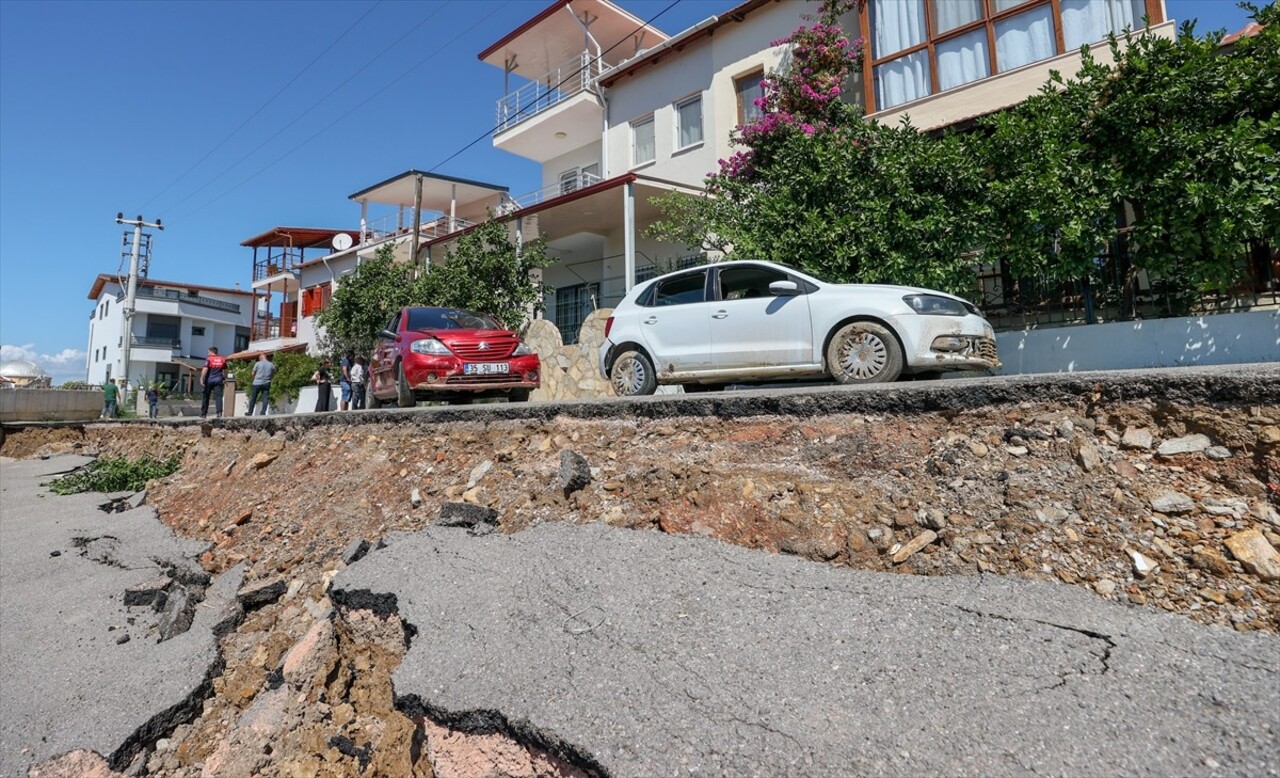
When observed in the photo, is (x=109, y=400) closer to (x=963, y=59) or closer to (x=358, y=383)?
(x=358, y=383)

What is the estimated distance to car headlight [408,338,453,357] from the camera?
867 cm

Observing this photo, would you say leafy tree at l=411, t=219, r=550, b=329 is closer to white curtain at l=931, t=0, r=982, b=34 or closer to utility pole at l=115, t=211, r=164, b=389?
white curtain at l=931, t=0, r=982, b=34

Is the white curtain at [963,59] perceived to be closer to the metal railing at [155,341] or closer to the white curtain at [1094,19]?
the white curtain at [1094,19]

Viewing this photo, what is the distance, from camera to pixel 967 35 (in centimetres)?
1091

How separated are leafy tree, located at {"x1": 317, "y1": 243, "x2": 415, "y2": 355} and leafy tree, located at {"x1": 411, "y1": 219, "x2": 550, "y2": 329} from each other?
265 cm

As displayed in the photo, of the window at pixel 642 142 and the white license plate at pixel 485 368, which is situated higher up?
the window at pixel 642 142

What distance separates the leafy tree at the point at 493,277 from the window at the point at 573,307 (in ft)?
4.11

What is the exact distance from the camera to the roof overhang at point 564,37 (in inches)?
746

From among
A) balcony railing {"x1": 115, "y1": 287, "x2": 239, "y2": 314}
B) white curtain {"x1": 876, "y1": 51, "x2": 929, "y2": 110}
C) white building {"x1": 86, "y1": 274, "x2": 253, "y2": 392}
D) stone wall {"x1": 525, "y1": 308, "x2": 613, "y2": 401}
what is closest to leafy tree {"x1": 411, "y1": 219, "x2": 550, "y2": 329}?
stone wall {"x1": 525, "y1": 308, "x2": 613, "y2": 401}

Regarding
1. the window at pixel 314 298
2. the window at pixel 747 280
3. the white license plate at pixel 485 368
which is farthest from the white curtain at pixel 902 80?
the window at pixel 314 298

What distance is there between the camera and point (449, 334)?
885cm

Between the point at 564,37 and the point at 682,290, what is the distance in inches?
644

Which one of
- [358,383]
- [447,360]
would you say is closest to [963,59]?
[447,360]

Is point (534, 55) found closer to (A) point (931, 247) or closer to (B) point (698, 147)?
(B) point (698, 147)
